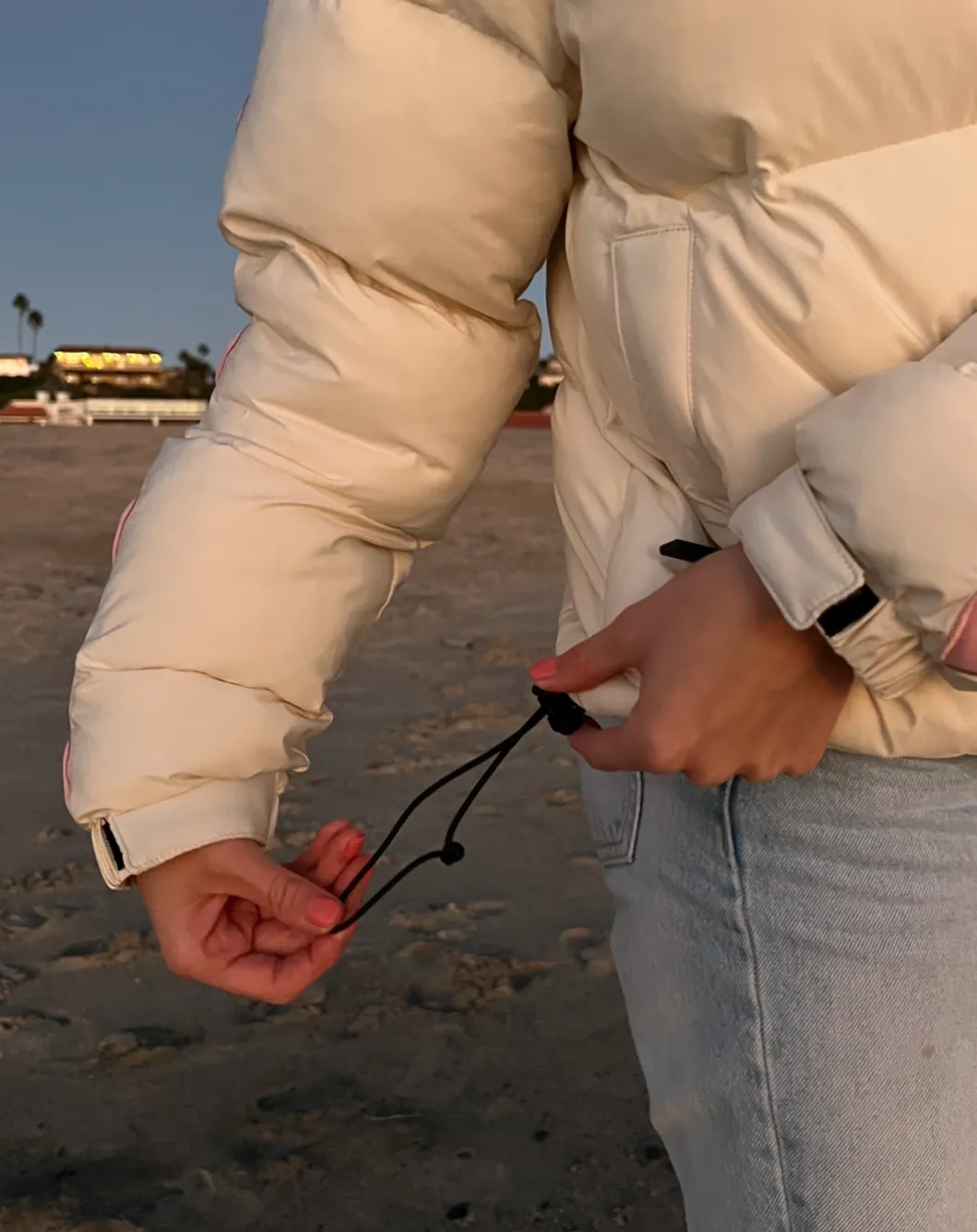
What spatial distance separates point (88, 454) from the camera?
26.5 feet

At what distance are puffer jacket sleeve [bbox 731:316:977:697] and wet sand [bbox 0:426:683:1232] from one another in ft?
2.91

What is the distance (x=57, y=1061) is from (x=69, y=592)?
9.66 feet

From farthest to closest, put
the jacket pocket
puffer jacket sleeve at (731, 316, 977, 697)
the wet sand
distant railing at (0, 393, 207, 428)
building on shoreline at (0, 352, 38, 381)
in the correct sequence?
1. building on shoreline at (0, 352, 38, 381)
2. distant railing at (0, 393, 207, 428)
3. the wet sand
4. the jacket pocket
5. puffer jacket sleeve at (731, 316, 977, 697)

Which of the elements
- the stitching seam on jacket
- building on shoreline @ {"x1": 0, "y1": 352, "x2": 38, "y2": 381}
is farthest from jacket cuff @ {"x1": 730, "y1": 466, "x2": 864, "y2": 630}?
building on shoreline @ {"x1": 0, "y1": 352, "x2": 38, "y2": 381}

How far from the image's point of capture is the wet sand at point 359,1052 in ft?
4.26

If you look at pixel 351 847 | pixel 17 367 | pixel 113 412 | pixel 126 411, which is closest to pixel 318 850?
pixel 351 847

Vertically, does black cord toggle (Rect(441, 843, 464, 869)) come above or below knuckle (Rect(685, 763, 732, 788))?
below

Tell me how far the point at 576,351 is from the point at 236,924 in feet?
1.62

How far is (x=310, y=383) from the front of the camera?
85cm

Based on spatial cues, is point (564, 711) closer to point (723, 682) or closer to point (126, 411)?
point (723, 682)

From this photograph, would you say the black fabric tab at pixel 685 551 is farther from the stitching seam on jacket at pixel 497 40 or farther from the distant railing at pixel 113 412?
the distant railing at pixel 113 412

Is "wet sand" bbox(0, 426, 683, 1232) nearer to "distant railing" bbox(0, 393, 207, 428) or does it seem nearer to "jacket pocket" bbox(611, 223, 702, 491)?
"jacket pocket" bbox(611, 223, 702, 491)

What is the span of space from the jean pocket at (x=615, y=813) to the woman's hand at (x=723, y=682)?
0.38ft

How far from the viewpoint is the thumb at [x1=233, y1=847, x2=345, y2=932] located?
821 mm
